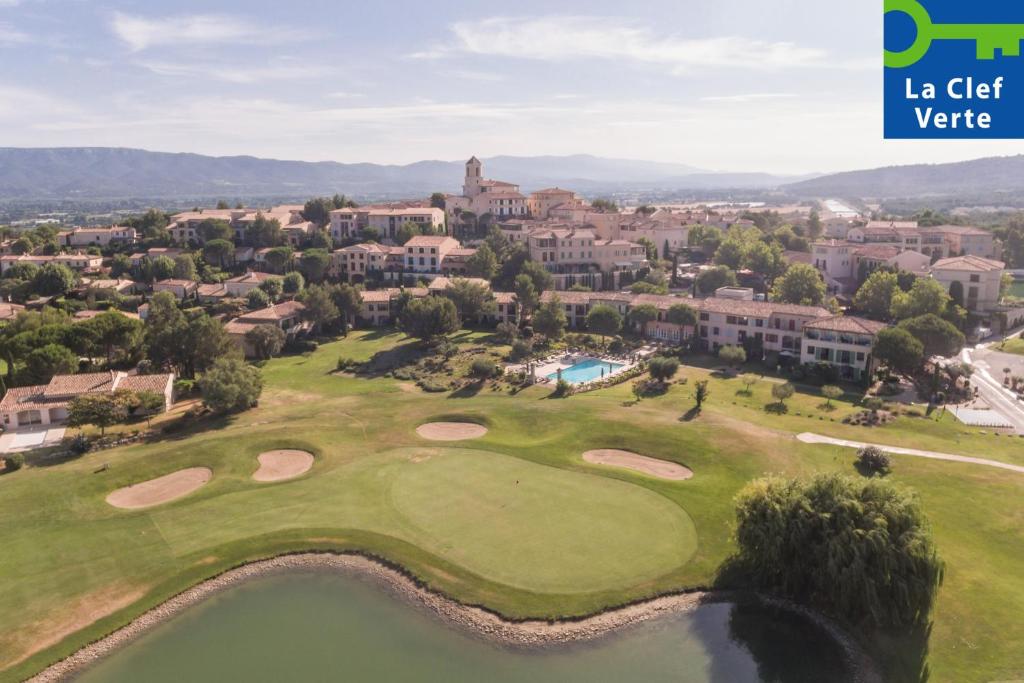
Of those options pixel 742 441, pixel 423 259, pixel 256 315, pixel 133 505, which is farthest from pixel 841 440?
pixel 423 259

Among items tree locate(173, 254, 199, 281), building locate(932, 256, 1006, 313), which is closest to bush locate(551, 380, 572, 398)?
building locate(932, 256, 1006, 313)

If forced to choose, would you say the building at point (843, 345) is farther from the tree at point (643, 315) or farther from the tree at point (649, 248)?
the tree at point (649, 248)

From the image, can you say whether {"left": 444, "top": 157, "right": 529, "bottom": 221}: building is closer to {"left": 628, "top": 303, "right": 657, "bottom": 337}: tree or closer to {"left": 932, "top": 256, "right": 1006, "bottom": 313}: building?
{"left": 628, "top": 303, "right": 657, "bottom": 337}: tree

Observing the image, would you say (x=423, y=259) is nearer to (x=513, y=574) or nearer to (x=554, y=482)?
(x=554, y=482)

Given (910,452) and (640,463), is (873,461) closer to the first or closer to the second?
(910,452)

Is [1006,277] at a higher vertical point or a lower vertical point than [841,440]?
higher

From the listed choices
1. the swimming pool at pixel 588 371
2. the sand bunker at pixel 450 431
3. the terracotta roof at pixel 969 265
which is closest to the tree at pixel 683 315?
the swimming pool at pixel 588 371

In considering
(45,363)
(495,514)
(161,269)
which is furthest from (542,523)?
(161,269)
